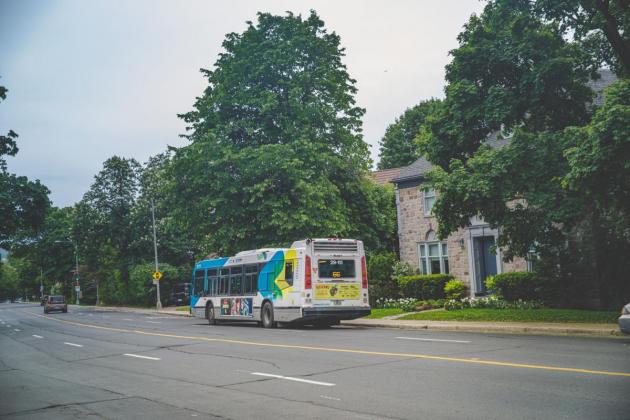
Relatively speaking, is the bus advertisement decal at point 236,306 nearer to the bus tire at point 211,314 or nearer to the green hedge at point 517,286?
the bus tire at point 211,314

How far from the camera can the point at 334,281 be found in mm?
22562

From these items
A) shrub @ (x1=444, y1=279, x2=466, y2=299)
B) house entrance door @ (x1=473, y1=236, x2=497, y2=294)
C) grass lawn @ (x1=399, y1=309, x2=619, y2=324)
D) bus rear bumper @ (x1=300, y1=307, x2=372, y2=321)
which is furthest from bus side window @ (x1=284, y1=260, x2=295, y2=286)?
house entrance door @ (x1=473, y1=236, x2=497, y2=294)

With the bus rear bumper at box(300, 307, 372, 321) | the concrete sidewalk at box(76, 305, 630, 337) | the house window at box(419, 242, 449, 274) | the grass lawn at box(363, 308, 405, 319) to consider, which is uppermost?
the house window at box(419, 242, 449, 274)

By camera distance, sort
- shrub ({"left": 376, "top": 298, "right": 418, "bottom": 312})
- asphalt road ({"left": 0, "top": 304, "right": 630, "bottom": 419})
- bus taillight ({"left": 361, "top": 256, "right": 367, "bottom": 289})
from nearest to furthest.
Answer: asphalt road ({"left": 0, "top": 304, "right": 630, "bottom": 419})
bus taillight ({"left": 361, "top": 256, "right": 367, "bottom": 289})
shrub ({"left": 376, "top": 298, "right": 418, "bottom": 312})

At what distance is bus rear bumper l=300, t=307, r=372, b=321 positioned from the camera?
22.0m

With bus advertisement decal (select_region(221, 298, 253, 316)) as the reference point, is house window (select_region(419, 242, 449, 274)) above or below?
above

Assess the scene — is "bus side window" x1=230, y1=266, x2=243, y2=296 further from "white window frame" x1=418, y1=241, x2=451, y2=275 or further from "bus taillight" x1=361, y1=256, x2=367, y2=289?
"white window frame" x1=418, y1=241, x2=451, y2=275

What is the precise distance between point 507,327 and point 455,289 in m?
12.4

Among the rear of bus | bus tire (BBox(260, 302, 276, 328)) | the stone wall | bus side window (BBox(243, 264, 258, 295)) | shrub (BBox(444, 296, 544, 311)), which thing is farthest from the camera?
the stone wall

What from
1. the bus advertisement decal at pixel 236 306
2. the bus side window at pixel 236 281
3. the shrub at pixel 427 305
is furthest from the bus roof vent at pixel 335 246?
the shrub at pixel 427 305

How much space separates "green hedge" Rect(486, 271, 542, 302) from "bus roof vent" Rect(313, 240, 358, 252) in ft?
24.5

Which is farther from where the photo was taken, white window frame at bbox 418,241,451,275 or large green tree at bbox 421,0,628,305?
white window frame at bbox 418,241,451,275

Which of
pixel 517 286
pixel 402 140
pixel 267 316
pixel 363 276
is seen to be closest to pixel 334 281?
pixel 363 276

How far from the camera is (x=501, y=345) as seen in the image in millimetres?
13922
